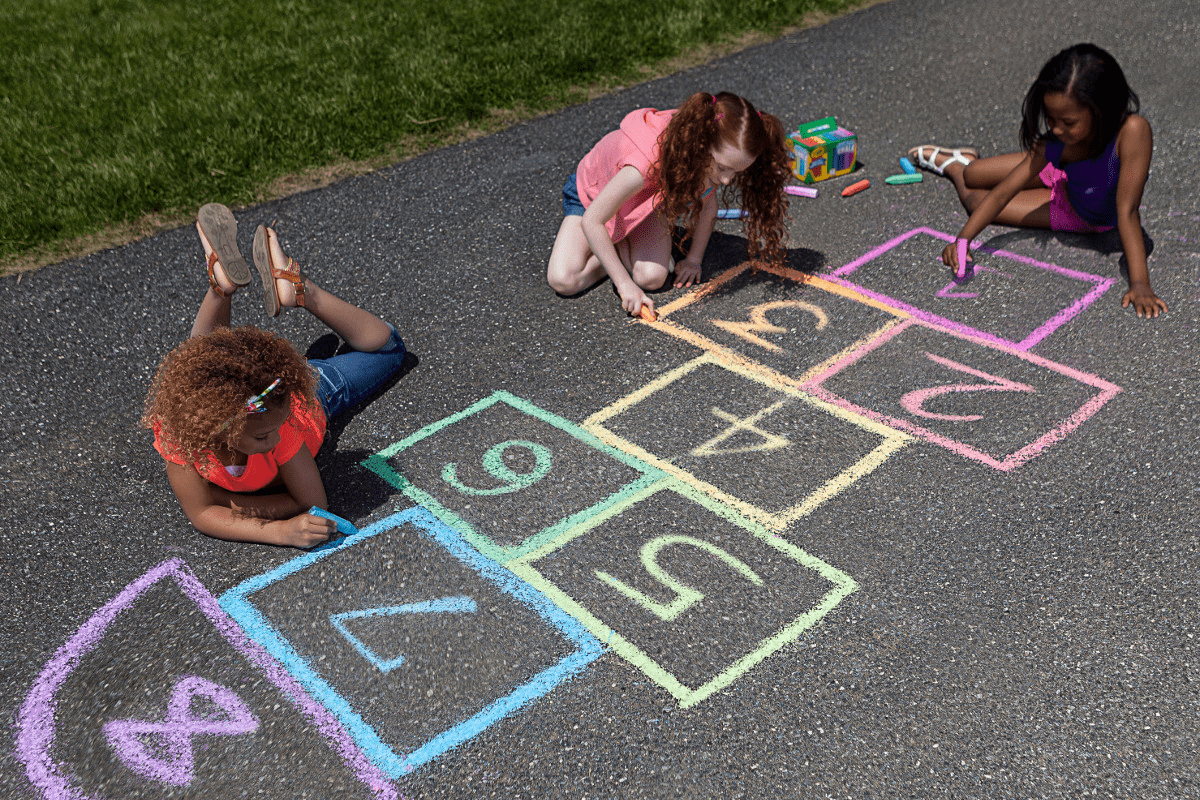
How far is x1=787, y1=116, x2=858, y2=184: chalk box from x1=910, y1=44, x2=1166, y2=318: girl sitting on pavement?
0.64m

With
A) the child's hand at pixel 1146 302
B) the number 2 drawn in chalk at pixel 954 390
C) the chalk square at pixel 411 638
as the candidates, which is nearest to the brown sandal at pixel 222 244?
the chalk square at pixel 411 638

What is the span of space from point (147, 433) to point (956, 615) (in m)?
3.04

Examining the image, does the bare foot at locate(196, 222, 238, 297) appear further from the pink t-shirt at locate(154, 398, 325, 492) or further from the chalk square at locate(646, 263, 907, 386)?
the chalk square at locate(646, 263, 907, 386)

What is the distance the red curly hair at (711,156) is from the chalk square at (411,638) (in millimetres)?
1783

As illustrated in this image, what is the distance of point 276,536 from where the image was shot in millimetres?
3074

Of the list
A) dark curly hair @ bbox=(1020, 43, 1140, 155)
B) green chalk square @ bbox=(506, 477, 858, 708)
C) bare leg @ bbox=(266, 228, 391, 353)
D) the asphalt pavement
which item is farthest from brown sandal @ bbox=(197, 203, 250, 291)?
dark curly hair @ bbox=(1020, 43, 1140, 155)

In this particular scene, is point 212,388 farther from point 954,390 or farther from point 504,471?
point 954,390

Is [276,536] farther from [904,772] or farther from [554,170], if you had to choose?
[554,170]

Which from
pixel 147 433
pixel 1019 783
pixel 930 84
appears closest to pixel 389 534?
pixel 147 433

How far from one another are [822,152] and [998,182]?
0.93 metres

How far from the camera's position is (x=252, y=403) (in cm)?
275

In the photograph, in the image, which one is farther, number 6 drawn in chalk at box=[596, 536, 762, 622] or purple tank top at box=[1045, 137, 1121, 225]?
purple tank top at box=[1045, 137, 1121, 225]

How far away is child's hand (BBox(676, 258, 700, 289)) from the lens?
4469 millimetres

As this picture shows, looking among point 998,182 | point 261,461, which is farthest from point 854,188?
point 261,461
